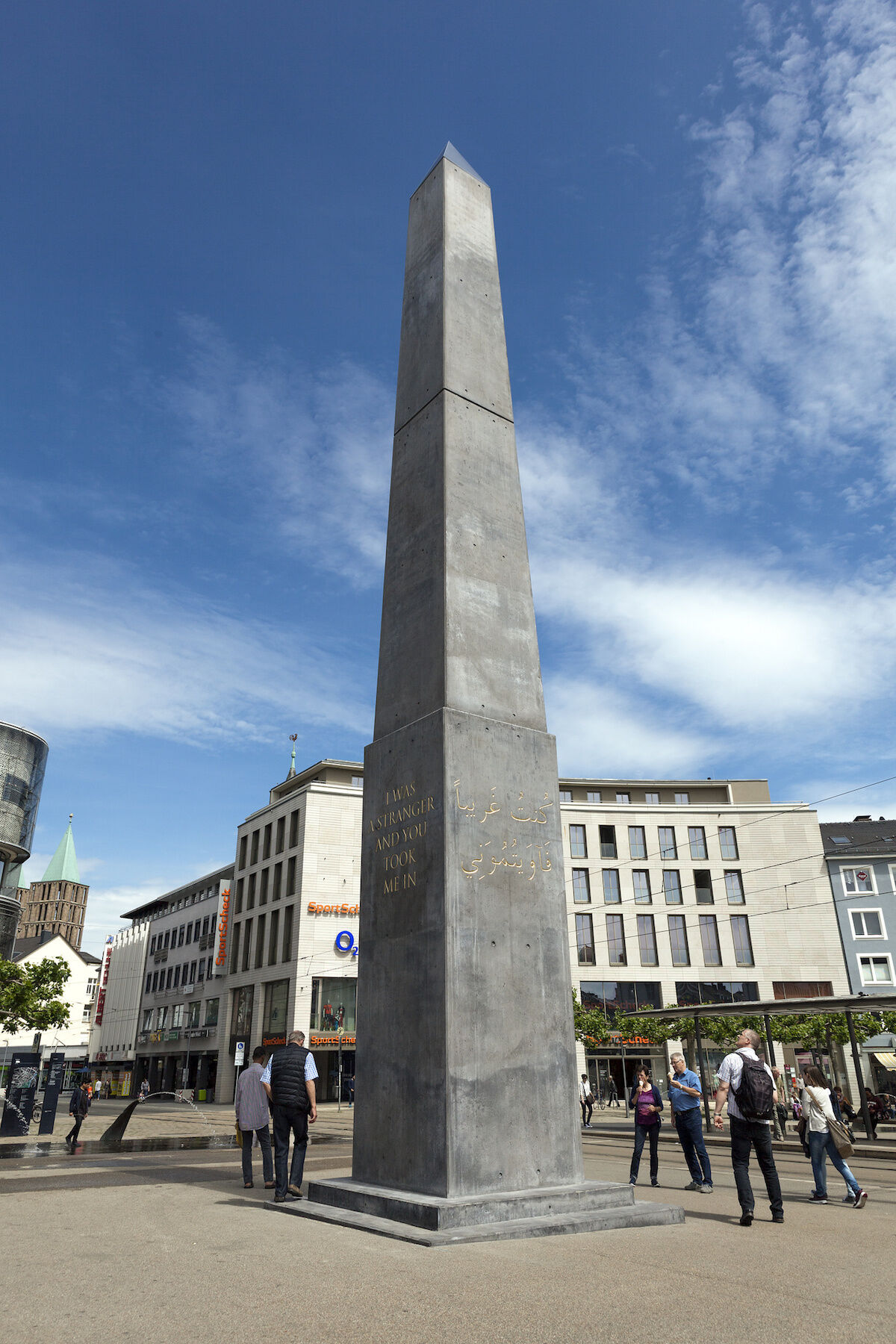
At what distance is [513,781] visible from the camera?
29.2ft

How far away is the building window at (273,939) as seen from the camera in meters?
56.7

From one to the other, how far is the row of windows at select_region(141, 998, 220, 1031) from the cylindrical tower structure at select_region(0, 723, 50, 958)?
13.3 metres

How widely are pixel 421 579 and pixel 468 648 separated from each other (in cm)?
Result: 106

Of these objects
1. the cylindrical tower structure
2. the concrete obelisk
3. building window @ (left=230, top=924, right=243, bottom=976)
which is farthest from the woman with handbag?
the cylindrical tower structure

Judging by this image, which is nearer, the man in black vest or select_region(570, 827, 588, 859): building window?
the man in black vest

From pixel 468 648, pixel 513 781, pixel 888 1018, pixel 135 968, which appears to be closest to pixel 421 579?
pixel 468 648

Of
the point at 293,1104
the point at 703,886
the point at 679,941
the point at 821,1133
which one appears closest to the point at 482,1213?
the point at 293,1104

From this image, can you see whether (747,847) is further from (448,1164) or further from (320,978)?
(448,1164)

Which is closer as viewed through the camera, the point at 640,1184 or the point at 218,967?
the point at 640,1184

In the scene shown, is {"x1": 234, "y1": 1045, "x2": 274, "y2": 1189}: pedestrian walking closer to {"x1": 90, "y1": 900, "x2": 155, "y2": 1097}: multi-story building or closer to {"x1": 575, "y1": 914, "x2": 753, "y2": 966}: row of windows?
{"x1": 575, "y1": 914, "x2": 753, "y2": 966}: row of windows

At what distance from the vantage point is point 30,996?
121 feet

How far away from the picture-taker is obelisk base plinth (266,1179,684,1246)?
6.51m

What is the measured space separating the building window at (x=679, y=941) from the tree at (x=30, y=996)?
3643cm

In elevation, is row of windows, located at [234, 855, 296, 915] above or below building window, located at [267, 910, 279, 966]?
above
